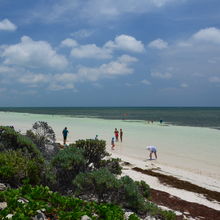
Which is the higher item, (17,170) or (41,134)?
(41,134)

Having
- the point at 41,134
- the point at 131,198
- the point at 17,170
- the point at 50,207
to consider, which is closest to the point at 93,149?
the point at 131,198

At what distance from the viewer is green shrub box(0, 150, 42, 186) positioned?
21.7ft

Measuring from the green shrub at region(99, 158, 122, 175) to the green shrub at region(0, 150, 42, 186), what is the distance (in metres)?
2.46

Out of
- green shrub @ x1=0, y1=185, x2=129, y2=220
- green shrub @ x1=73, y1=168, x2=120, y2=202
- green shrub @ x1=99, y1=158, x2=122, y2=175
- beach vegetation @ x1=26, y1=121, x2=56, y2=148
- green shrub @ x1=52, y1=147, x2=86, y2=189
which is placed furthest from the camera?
beach vegetation @ x1=26, y1=121, x2=56, y2=148

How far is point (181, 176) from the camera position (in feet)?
48.3

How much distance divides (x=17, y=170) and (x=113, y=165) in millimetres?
3428

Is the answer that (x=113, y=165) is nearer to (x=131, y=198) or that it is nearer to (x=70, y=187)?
(x=70, y=187)

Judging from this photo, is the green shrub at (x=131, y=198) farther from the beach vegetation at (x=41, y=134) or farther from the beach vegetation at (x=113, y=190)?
the beach vegetation at (x=41, y=134)

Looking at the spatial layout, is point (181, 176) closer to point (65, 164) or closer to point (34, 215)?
point (65, 164)

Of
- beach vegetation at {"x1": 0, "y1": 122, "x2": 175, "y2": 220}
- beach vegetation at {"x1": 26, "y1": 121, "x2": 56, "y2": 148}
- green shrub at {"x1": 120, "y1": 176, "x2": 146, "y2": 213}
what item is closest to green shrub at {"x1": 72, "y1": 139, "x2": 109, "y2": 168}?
beach vegetation at {"x1": 0, "y1": 122, "x2": 175, "y2": 220}

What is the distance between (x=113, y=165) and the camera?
363 inches

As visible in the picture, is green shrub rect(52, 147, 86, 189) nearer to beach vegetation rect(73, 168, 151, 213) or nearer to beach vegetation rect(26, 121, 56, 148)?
beach vegetation rect(73, 168, 151, 213)

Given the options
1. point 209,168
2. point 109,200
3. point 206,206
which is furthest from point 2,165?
point 209,168

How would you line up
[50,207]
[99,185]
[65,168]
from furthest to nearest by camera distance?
[65,168], [99,185], [50,207]
